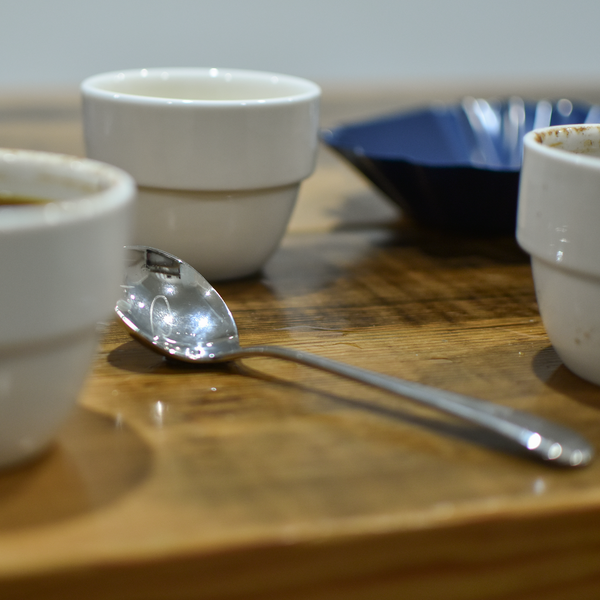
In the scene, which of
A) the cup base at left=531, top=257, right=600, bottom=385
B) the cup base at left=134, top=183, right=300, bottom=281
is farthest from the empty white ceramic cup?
the cup base at left=531, top=257, right=600, bottom=385

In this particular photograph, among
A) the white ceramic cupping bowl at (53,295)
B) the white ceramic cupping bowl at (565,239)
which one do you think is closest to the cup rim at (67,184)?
the white ceramic cupping bowl at (53,295)

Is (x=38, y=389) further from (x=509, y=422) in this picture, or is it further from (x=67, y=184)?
(x=509, y=422)

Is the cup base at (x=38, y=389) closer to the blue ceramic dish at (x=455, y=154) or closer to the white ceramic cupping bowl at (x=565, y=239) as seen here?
the white ceramic cupping bowl at (x=565, y=239)

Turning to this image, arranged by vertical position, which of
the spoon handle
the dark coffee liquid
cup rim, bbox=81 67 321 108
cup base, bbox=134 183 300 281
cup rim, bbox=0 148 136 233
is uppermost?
cup rim, bbox=81 67 321 108

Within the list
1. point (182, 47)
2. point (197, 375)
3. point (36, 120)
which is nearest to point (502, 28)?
point (182, 47)

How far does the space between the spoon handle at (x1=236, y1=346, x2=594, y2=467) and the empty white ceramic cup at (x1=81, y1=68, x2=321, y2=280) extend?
0.23m

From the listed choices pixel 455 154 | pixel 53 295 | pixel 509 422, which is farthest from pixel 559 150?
pixel 455 154

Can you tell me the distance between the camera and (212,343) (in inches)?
18.5

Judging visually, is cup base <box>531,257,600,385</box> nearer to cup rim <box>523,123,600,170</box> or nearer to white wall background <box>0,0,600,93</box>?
cup rim <box>523,123,600,170</box>

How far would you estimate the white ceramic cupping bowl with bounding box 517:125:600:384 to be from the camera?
1.30ft

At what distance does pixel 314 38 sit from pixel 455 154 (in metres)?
1.33

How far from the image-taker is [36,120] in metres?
1.15

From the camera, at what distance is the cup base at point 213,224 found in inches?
22.8

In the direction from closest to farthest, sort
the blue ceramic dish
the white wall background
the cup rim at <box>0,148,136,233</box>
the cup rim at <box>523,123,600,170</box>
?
the cup rim at <box>0,148,136,233</box> → the cup rim at <box>523,123,600,170</box> → the blue ceramic dish → the white wall background
